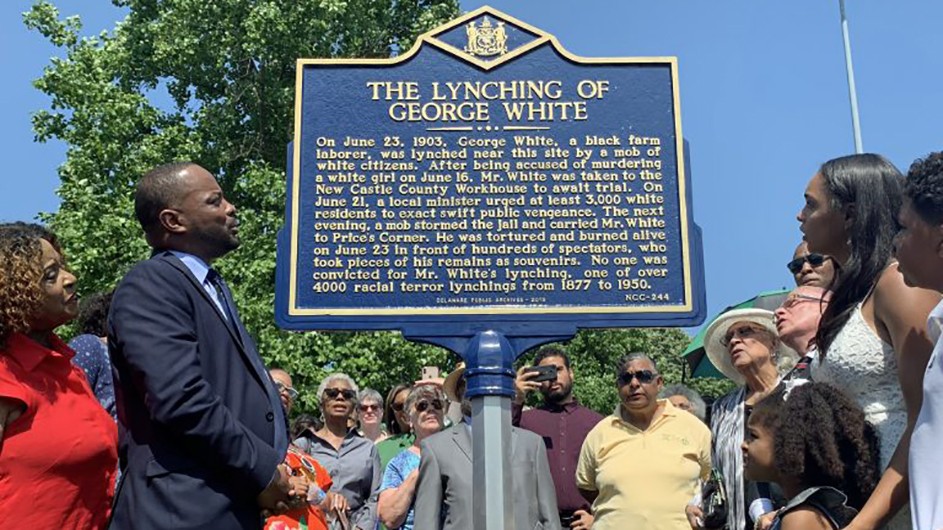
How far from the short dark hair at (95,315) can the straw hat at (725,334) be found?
10.7 ft

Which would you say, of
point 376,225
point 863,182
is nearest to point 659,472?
point 376,225

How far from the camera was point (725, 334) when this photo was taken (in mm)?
5609

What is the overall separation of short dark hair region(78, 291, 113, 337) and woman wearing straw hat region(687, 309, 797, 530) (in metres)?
3.03

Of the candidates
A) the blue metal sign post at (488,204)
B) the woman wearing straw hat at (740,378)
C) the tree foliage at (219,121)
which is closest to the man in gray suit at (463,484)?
the blue metal sign post at (488,204)

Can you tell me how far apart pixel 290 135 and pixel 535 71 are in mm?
13143

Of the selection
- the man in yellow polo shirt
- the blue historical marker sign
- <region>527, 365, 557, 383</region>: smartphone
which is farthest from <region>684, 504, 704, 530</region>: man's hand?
<region>527, 365, 557, 383</region>: smartphone

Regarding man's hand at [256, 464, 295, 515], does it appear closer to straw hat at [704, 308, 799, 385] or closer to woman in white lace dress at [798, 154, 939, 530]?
woman in white lace dress at [798, 154, 939, 530]

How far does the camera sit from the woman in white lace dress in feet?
10.0

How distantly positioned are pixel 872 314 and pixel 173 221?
8.20 feet

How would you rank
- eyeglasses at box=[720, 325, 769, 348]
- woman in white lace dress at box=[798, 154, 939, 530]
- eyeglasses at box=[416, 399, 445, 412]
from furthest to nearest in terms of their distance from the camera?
eyeglasses at box=[416, 399, 445, 412], eyeglasses at box=[720, 325, 769, 348], woman in white lace dress at box=[798, 154, 939, 530]

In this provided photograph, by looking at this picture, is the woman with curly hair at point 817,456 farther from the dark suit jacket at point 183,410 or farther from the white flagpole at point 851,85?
the white flagpole at point 851,85

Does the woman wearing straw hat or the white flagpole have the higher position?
the white flagpole

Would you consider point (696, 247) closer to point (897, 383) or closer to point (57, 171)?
point (897, 383)

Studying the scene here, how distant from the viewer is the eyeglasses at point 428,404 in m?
7.39
